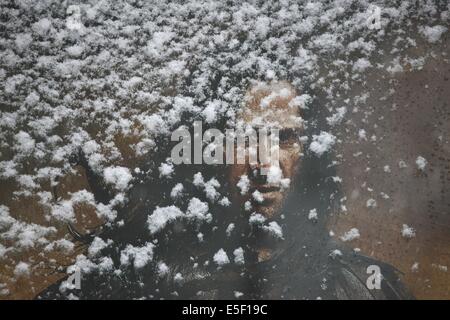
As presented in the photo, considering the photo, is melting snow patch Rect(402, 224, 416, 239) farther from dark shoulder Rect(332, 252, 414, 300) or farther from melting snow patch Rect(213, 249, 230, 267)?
melting snow patch Rect(213, 249, 230, 267)

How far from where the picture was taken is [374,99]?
1805 millimetres

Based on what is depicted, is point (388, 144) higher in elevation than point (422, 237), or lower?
higher

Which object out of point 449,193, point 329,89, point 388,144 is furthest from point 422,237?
point 329,89

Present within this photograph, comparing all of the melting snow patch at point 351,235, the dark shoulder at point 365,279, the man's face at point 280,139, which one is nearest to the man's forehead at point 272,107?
the man's face at point 280,139

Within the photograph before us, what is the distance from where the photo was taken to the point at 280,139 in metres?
1.74

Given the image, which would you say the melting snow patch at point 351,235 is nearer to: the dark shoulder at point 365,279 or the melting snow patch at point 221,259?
the dark shoulder at point 365,279

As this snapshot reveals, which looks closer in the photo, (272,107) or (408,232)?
(408,232)

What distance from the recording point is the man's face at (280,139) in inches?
65.2

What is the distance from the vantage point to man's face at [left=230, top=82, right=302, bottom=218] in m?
1.66

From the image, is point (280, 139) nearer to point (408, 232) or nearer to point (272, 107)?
point (272, 107)

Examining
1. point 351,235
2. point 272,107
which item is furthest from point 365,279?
point 272,107

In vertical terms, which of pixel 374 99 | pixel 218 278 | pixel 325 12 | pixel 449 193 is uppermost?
pixel 325 12
